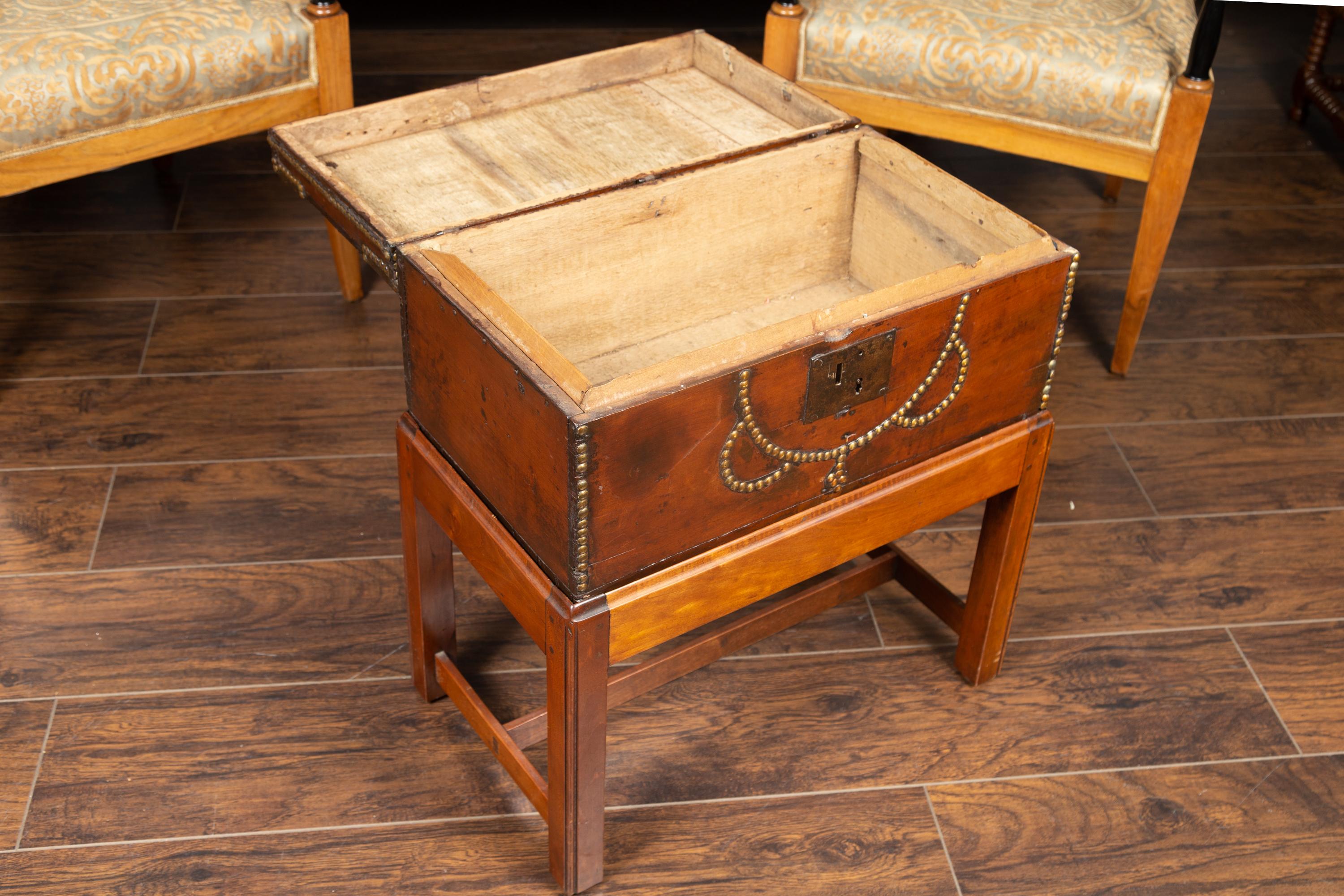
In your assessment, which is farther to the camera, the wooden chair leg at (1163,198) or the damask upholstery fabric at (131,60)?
the wooden chair leg at (1163,198)

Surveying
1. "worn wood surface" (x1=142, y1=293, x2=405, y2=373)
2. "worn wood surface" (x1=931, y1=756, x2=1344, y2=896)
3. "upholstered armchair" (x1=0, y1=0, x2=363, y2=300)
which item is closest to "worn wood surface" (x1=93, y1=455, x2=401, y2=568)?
"worn wood surface" (x1=142, y1=293, x2=405, y2=373)

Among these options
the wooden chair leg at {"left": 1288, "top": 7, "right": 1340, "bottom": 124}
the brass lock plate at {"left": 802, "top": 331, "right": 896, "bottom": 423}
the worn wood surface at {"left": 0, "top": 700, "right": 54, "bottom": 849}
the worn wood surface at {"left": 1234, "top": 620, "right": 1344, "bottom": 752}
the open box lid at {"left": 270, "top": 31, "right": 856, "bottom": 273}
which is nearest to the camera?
the brass lock plate at {"left": 802, "top": 331, "right": 896, "bottom": 423}

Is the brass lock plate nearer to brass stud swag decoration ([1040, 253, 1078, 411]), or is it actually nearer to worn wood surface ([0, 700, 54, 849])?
brass stud swag decoration ([1040, 253, 1078, 411])

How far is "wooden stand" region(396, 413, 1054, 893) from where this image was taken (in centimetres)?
112

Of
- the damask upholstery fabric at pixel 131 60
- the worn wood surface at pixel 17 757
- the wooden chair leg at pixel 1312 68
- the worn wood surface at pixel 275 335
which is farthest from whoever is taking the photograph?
the wooden chair leg at pixel 1312 68

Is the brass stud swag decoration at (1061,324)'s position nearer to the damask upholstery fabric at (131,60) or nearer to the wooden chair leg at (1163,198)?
the wooden chair leg at (1163,198)

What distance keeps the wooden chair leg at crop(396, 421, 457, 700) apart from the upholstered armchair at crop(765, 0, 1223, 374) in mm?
833

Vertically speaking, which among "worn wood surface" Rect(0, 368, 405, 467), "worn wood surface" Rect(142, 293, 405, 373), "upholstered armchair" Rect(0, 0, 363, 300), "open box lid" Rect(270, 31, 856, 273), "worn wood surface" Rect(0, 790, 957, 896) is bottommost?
"worn wood surface" Rect(0, 790, 957, 896)

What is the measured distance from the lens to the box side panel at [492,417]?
1.02 meters

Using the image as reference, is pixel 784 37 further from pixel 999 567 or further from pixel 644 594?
pixel 644 594

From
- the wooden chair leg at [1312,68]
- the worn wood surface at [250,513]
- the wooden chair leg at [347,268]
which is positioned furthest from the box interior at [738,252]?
the wooden chair leg at [1312,68]

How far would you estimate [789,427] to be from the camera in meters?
1.11

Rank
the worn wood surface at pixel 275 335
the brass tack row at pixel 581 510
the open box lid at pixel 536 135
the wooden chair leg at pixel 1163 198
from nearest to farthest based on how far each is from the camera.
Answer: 1. the brass tack row at pixel 581 510
2. the open box lid at pixel 536 135
3. the wooden chair leg at pixel 1163 198
4. the worn wood surface at pixel 275 335

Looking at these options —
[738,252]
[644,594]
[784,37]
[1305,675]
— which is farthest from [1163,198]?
[644,594]
